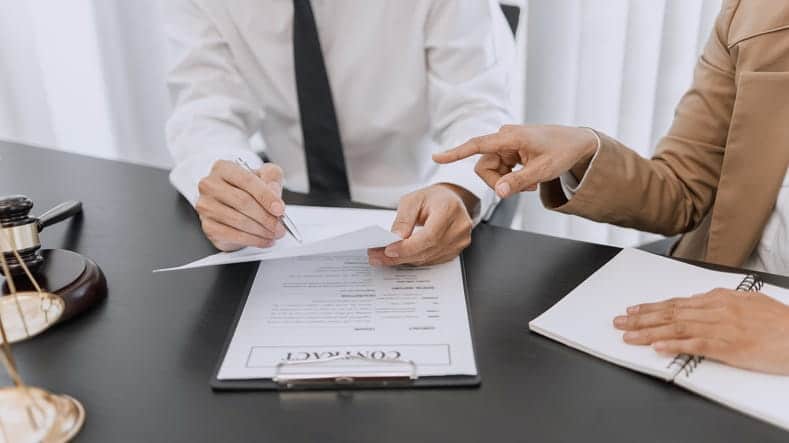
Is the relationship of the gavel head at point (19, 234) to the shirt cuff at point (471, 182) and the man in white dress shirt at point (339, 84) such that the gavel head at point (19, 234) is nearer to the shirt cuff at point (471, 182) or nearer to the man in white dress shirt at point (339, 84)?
the man in white dress shirt at point (339, 84)

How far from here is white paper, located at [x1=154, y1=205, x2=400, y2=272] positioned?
0.76 meters

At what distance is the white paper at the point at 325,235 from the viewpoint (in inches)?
29.8

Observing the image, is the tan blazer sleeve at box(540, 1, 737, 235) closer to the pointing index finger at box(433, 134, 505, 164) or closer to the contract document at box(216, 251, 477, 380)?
the pointing index finger at box(433, 134, 505, 164)

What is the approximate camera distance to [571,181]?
1021 millimetres

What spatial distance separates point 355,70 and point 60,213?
2.21 feet

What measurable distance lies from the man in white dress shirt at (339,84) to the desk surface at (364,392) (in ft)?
1.38

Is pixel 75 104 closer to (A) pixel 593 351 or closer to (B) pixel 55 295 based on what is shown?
(B) pixel 55 295

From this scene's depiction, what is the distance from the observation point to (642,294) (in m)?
0.76

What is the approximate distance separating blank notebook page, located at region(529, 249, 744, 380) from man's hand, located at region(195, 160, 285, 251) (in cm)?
37

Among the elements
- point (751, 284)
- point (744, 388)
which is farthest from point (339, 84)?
point (744, 388)

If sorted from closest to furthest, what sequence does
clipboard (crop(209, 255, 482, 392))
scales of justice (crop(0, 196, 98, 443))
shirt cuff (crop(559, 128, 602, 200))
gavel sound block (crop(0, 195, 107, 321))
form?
1. scales of justice (crop(0, 196, 98, 443))
2. clipboard (crop(209, 255, 482, 392))
3. gavel sound block (crop(0, 195, 107, 321))
4. shirt cuff (crop(559, 128, 602, 200))

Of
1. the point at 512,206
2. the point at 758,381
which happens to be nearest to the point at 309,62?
the point at 512,206

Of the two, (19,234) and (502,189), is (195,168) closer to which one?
(19,234)

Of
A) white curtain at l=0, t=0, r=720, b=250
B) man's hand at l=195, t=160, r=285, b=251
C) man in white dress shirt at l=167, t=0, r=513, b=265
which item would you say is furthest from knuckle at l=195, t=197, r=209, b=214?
white curtain at l=0, t=0, r=720, b=250
